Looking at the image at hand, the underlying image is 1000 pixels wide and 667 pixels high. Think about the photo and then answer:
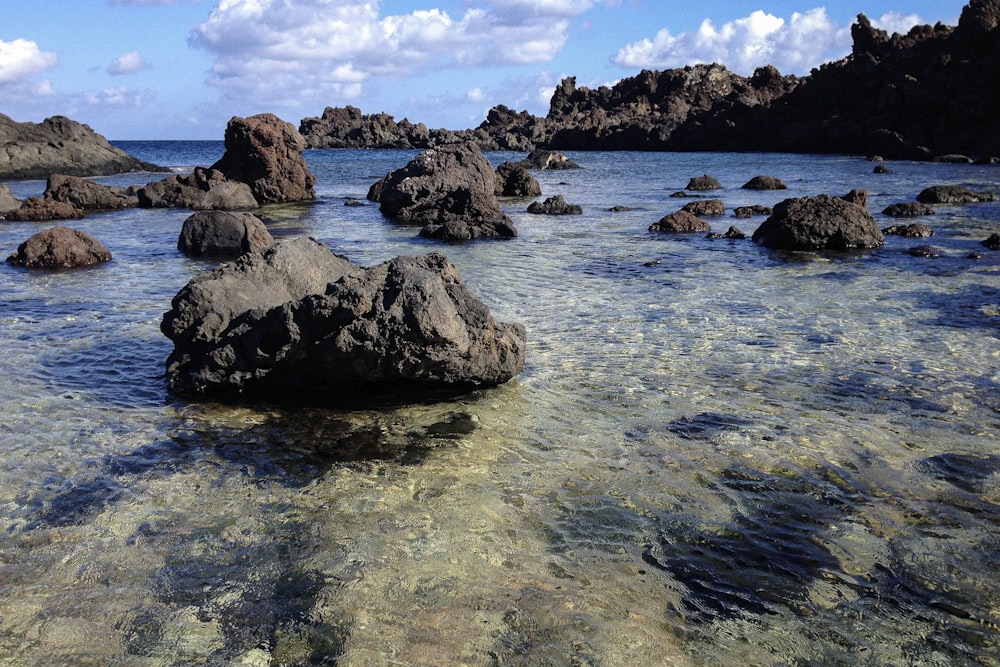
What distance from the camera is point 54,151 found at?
1668 inches

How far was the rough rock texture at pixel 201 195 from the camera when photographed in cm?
2614

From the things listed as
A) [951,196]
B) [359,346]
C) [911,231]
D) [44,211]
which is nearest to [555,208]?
[911,231]

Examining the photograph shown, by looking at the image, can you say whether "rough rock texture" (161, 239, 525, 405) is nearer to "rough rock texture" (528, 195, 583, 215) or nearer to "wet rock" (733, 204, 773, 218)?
"wet rock" (733, 204, 773, 218)

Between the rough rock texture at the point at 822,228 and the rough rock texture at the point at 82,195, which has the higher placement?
the rough rock texture at the point at 82,195

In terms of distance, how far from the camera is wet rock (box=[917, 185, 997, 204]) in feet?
75.7

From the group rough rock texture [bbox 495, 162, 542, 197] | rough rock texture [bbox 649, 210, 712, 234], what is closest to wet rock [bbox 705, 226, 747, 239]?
rough rock texture [bbox 649, 210, 712, 234]

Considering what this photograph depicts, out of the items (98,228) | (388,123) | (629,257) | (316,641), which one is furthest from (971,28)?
(388,123)

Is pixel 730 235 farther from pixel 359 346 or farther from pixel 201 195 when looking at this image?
pixel 201 195

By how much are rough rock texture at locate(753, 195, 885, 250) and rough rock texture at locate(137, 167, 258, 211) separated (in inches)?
693

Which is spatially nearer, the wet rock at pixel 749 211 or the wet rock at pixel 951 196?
the wet rock at pixel 749 211

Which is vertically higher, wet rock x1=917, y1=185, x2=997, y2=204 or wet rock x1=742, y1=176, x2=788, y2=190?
wet rock x1=742, y1=176, x2=788, y2=190

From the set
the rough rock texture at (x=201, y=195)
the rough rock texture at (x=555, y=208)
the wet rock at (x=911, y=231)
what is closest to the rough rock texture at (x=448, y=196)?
the rough rock texture at (x=555, y=208)

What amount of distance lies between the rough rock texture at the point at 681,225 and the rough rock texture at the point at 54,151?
34.8 meters

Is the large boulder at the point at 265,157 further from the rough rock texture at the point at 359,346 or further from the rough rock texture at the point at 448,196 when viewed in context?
the rough rock texture at the point at 359,346
